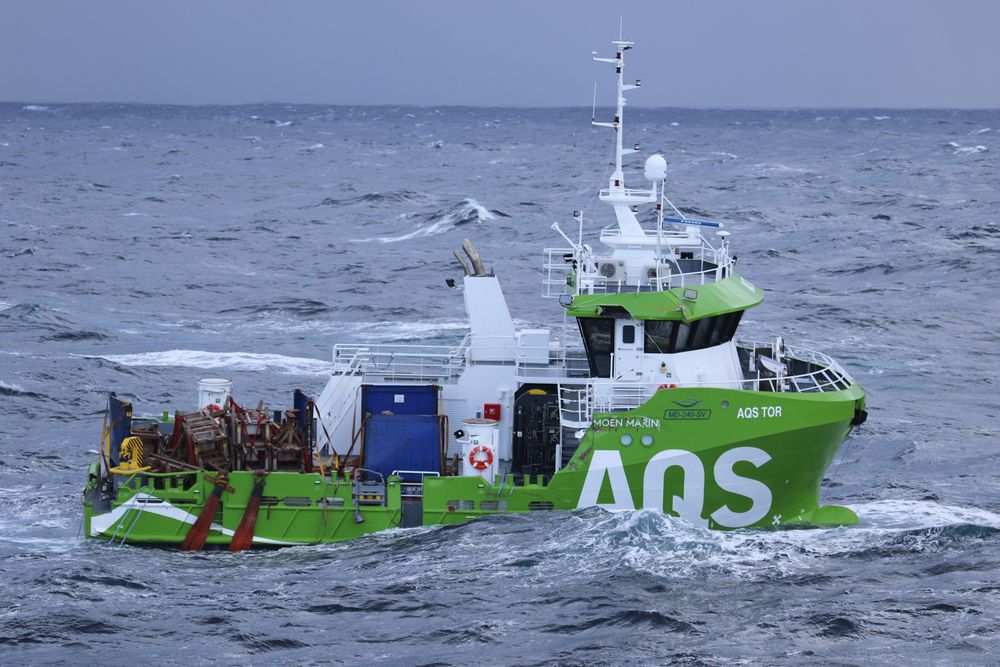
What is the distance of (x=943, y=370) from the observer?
40.0 meters

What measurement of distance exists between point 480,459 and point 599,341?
312 cm

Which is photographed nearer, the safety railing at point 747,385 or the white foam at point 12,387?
the safety railing at point 747,385

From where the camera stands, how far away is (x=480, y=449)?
23.3m

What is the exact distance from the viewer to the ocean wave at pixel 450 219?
70438mm

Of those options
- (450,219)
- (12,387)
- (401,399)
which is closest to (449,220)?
(450,219)

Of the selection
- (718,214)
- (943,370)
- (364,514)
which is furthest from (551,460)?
(718,214)

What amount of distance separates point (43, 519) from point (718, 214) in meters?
56.6

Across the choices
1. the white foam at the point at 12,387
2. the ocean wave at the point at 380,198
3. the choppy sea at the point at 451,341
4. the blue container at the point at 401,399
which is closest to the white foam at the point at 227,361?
the choppy sea at the point at 451,341

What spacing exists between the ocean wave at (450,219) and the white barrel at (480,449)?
4607 centimetres

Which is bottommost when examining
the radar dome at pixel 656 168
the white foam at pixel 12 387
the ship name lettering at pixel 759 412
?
the ship name lettering at pixel 759 412

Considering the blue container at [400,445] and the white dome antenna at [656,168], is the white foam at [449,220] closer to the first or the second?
the white dome antenna at [656,168]

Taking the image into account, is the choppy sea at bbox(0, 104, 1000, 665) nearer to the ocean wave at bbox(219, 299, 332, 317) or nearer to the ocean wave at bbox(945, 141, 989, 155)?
the ocean wave at bbox(219, 299, 332, 317)

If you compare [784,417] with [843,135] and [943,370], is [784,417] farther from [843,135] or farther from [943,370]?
[843,135]

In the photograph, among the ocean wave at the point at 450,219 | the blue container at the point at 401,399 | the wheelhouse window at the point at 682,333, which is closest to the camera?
the wheelhouse window at the point at 682,333
